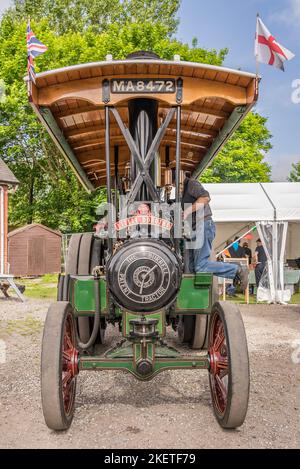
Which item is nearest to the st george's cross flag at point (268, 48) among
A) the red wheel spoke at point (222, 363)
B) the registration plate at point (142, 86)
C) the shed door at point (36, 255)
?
the registration plate at point (142, 86)

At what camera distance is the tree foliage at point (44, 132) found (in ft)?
67.1

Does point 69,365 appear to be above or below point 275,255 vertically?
below

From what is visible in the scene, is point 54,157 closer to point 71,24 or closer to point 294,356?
point 71,24

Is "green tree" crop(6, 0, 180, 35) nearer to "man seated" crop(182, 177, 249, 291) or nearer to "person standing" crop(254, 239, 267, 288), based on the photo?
"person standing" crop(254, 239, 267, 288)

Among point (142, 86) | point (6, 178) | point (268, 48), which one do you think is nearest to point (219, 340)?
point (142, 86)

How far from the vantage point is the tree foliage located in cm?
2044

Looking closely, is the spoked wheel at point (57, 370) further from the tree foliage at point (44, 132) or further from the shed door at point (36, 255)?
the tree foliage at point (44, 132)

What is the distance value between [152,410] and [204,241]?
1430 millimetres

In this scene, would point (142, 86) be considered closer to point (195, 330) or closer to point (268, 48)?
point (268, 48)

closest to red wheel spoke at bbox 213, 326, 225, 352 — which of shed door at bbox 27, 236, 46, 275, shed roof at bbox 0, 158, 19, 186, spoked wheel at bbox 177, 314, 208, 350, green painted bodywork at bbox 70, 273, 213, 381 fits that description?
green painted bodywork at bbox 70, 273, 213, 381

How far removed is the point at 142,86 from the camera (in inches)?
139

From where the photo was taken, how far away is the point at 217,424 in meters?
3.45

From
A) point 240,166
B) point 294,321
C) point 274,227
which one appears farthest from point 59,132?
point 240,166

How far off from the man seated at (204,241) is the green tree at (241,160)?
670 inches
